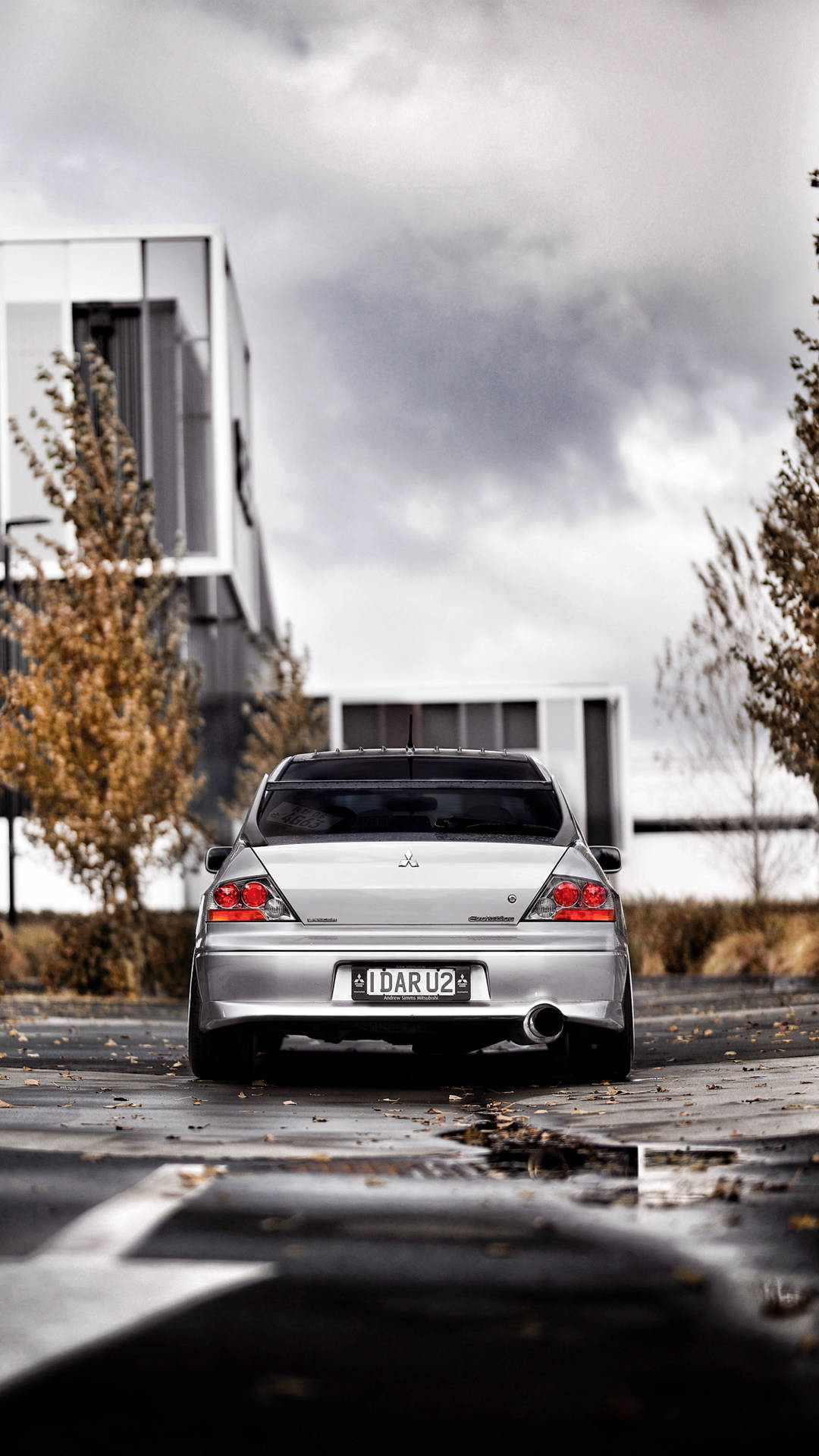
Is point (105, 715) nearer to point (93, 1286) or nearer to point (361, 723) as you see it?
point (93, 1286)

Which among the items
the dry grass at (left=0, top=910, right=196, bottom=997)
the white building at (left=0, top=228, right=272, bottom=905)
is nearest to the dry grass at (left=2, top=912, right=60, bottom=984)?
the dry grass at (left=0, top=910, right=196, bottom=997)

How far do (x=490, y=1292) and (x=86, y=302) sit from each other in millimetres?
32412

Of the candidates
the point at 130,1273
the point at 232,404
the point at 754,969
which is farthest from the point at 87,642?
the point at 232,404

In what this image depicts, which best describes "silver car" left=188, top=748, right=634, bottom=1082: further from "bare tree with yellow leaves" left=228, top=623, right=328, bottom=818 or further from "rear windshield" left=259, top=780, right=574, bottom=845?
"bare tree with yellow leaves" left=228, top=623, right=328, bottom=818

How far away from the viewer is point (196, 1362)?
3.24 metres

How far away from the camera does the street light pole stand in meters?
23.2

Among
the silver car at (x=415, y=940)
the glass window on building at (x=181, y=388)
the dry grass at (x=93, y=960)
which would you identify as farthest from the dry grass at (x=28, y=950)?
the glass window on building at (x=181, y=388)

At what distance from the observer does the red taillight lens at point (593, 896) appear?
293 inches

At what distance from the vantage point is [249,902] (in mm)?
7441

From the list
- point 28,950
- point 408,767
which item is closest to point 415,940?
point 408,767

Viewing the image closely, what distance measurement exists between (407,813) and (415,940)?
3.27ft

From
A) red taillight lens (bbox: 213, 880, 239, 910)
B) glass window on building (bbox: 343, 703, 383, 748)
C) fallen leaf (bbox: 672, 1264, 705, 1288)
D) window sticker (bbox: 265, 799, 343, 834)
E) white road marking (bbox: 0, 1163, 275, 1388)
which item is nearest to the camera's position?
white road marking (bbox: 0, 1163, 275, 1388)

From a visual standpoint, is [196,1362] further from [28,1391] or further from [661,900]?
[661,900]

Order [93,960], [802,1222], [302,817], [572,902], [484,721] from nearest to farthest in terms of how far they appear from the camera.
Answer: [802,1222] < [572,902] < [302,817] < [93,960] < [484,721]
